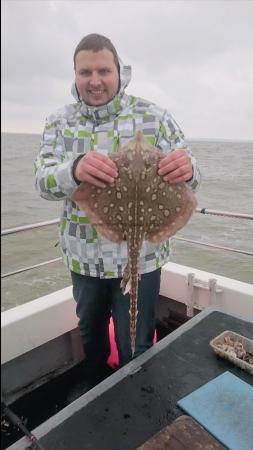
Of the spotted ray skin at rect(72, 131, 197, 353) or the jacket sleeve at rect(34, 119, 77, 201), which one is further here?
the jacket sleeve at rect(34, 119, 77, 201)

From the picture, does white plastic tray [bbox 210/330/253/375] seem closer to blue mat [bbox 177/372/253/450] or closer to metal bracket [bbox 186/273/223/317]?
blue mat [bbox 177/372/253/450]

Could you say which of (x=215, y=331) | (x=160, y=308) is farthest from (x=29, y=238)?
(x=215, y=331)

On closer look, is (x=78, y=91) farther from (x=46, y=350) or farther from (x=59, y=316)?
(x=46, y=350)

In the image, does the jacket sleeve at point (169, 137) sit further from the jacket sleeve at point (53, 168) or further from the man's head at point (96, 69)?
the jacket sleeve at point (53, 168)

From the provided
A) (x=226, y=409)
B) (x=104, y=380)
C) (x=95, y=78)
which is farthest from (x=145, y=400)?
(x=95, y=78)

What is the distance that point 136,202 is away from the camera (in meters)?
1.56

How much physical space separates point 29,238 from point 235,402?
783 centimetres

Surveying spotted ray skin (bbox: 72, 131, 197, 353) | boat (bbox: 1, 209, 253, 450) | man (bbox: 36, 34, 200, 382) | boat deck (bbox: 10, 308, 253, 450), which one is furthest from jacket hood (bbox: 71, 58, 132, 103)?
boat deck (bbox: 10, 308, 253, 450)

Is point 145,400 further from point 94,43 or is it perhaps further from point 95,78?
point 94,43

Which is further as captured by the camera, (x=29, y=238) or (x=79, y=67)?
(x=29, y=238)

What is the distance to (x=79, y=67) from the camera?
1.98 m

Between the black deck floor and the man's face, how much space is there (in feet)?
5.48

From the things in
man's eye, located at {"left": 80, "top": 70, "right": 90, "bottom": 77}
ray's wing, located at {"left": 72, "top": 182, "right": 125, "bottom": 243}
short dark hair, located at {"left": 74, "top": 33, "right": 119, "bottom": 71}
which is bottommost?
ray's wing, located at {"left": 72, "top": 182, "right": 125, "bottom": 243}

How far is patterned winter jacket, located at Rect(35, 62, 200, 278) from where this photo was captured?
2084 millimetres
